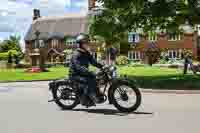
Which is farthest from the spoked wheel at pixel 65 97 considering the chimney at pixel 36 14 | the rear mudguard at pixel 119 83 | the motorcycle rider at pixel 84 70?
the chimney at pixel 36 14

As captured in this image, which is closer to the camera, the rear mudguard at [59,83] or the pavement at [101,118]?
the pavement at [101,118]

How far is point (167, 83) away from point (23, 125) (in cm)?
1165

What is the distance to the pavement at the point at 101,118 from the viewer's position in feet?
33.5

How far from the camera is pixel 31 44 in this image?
108625 millimetres

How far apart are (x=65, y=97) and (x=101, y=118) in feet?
6.41

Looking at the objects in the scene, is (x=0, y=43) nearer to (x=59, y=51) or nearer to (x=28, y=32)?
(x=28, y=32)

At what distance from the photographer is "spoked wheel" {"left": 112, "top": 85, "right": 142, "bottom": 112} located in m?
12.5

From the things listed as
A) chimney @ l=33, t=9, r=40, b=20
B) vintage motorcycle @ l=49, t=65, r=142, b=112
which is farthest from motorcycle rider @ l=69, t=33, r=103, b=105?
chimney @ l=33, t=9, r=40, b=20

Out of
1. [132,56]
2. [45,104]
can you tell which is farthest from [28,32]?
[45,104]

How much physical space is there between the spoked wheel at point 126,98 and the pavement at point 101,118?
21 centimetres

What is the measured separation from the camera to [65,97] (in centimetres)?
1352

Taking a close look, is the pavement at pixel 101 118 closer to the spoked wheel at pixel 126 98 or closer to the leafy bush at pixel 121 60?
the spoked wheel at pixel 126 98

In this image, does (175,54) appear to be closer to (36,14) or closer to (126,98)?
(36,14)

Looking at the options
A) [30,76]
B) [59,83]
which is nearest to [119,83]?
[59,83]
